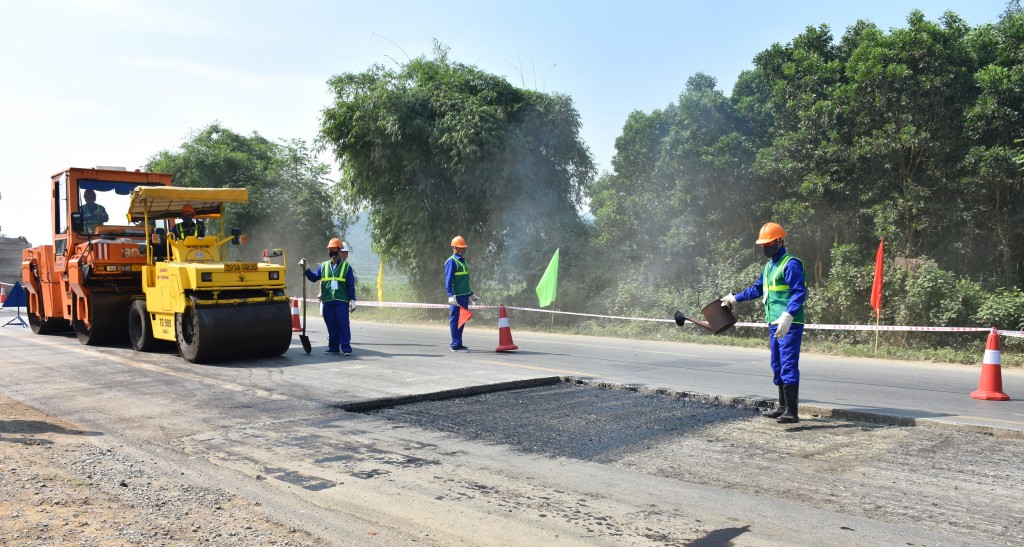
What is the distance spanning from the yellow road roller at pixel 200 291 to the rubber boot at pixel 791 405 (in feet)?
24.4

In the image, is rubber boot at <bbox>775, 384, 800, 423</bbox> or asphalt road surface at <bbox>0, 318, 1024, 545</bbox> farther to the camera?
rubber boot at <bbox>775, 384, 800, 423</bbox>

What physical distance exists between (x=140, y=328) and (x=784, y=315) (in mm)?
10244

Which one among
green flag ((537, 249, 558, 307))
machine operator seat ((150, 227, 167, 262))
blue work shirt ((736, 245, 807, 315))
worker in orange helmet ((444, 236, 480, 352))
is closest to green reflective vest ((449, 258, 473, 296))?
worker in orange helmet ((444, 236, 480, 352))

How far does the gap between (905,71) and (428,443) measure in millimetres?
13195

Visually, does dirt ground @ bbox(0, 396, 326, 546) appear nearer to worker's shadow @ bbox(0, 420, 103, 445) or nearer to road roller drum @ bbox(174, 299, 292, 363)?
worker's shadow @ bbox(0, 420, 103, 445)

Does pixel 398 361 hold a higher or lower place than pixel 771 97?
lower

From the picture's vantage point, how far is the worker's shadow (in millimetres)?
6449

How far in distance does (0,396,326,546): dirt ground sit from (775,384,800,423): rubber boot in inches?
187

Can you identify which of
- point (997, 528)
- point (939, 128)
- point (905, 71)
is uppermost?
point (905, 71)

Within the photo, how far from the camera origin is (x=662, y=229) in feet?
66.0

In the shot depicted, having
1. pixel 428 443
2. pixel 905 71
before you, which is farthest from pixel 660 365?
pixel 905 71

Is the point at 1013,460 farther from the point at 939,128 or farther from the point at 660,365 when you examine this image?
the point at 939,128

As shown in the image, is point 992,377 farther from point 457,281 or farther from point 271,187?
point 271,187

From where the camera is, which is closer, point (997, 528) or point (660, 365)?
point (997, 528)
